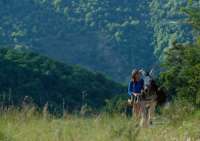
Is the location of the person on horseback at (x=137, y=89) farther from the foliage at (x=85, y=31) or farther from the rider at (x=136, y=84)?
the foliage at (x=85, y=31)

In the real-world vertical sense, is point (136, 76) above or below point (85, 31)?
above

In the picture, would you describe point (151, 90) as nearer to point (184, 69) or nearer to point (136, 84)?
point (136, 84)

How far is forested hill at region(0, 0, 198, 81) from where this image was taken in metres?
123

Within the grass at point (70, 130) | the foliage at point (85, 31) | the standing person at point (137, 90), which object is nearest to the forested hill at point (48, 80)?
the standing person at point (137, 90)

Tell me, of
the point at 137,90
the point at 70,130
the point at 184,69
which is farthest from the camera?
the point at 137,90

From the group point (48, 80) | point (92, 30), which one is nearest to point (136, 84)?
point (48, 80)

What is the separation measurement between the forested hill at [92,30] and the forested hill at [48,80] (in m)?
58.8

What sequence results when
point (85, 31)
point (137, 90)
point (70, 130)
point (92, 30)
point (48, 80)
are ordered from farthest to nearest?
point (92, 30) → point (85, 31) → point (48, 80) → point (137, 90) → point (70, 130)

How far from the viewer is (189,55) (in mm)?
12141

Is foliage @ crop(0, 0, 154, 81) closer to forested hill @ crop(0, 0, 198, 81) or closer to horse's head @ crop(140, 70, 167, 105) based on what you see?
forested hill @ crop(0, 0, 198, 81)

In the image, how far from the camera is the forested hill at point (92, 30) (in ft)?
404

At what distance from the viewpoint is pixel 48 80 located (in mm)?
51281

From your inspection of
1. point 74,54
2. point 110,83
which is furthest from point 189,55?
point 74,54

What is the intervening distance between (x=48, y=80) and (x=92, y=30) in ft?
288
